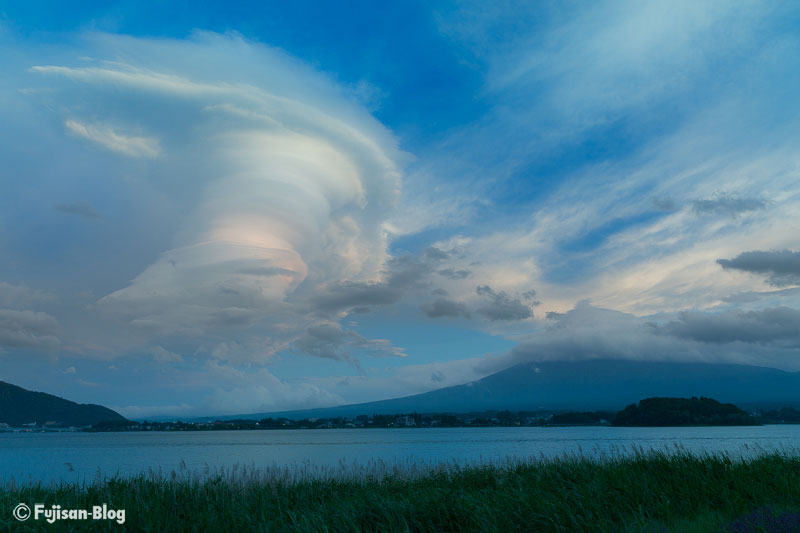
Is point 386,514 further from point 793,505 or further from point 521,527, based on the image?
point 793,505

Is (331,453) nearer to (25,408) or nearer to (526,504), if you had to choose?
(526,504)

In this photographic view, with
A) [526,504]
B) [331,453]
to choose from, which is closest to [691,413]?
[331,453]

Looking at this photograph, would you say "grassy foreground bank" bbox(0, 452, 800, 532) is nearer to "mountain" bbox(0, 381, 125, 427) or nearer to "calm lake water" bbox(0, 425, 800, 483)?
"calm lake water" bbox(0, 425, 800, 483)

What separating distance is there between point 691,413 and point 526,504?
13151 centimetres

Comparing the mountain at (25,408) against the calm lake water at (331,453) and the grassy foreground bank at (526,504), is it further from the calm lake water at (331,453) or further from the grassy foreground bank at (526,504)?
the grassy foreground bank at (526,504)

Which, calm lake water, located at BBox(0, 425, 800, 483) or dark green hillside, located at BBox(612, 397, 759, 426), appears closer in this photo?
calm lake water, located at BBox(0, 425, 800, 483)

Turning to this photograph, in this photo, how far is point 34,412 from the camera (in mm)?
194125

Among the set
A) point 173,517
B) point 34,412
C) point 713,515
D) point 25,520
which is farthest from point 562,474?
point 34,412

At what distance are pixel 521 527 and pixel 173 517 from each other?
22.3ft

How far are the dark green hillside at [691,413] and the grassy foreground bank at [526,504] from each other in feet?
406

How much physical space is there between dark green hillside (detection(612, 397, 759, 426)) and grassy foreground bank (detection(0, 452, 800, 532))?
123642mm

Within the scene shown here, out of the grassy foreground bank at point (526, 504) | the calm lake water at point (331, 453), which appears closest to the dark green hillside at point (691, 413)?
the calm lake water at point (331, 453)

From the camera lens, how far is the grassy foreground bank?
30.3 feet

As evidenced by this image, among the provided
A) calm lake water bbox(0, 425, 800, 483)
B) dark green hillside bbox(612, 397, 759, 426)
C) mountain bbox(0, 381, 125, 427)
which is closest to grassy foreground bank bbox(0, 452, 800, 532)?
calm lake water bbox(0, 425, 800, 483)
